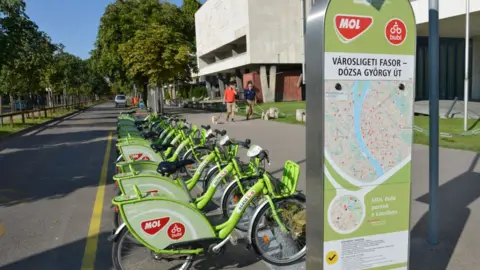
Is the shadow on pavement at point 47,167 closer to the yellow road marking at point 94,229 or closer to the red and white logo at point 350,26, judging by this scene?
the yellow road marking at point 94,229

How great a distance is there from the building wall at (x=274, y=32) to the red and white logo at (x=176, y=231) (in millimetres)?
29935

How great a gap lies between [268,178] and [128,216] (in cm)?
130

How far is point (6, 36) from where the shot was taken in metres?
13.0

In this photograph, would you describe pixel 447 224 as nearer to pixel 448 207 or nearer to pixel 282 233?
pixel 448 207

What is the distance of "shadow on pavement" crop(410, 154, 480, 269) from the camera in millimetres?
3516

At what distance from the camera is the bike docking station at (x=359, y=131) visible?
8.02 feet

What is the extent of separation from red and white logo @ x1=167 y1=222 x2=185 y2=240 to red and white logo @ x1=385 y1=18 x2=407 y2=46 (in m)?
2.18

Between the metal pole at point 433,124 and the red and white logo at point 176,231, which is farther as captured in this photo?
the metal pole at point 433,124

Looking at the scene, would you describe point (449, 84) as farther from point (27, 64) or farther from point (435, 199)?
point (27, 64)

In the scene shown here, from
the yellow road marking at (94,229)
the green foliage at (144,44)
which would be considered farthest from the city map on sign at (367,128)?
the green foliage at (144,44)

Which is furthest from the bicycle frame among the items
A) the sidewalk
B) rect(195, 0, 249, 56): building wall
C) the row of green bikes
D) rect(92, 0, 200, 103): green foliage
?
rect(195, 0, 249, 56): building wall

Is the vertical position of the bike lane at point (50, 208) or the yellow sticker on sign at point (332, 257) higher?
the yellow sticker on sign at point (332, 257)

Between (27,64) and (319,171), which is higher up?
(27,64)

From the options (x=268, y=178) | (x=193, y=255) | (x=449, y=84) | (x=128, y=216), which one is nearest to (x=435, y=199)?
(x=268, y=178)
